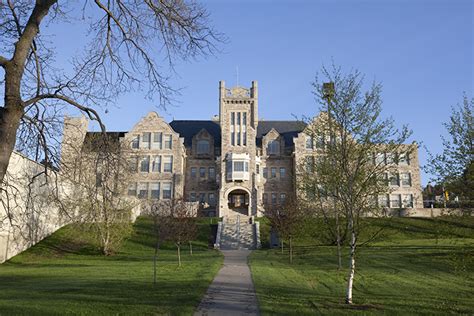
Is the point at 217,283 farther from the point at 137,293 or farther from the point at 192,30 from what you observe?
the point at 192,30

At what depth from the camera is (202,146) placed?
59.0m

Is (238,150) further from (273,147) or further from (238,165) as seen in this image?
(273,147)

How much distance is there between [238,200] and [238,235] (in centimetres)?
1703

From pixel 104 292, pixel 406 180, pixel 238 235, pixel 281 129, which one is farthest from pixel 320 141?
pixel 281 129

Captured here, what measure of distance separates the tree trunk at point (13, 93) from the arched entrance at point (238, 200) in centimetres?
4811

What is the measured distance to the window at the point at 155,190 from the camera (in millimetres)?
54487

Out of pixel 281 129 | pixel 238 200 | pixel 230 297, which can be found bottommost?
pixel 230 297

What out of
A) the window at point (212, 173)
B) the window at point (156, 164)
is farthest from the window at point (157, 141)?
the window at point (212, 173)

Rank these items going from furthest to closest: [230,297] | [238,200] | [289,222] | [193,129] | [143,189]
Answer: [193,129], [238,200], [143,189], [289,222], [230,297]

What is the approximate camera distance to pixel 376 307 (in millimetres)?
12352

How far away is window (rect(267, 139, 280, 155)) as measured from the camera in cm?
5872

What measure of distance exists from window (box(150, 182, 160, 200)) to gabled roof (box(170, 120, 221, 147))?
26.1 ft

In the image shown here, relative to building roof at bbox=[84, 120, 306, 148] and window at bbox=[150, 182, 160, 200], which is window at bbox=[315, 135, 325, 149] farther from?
building roof at bbox=[84, 120, 306, 148]

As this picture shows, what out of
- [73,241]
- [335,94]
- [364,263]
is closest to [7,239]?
[73,241]
